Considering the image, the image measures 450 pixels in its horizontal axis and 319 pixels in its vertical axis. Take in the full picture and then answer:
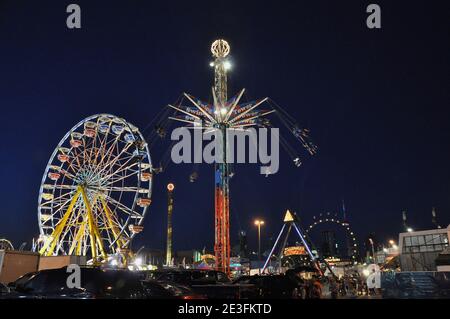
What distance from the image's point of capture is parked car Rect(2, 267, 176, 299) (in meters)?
8.85

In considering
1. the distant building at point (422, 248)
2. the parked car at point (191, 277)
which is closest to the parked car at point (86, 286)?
the parked car at point (191, 277)

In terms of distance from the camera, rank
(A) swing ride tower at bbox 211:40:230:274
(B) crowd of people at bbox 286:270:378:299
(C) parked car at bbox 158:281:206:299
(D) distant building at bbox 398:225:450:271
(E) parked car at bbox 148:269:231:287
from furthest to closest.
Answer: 1. (D) distant building at bbox 398:225:450:271
2. (A) swing ride tower at bbox 211:40:230:274
3. (B) crowd of people at bbox 286:270:378:299
4. (E) parked car at bbox 148:269:231:287
5. (C) parked car at bbox 158:281:206:299

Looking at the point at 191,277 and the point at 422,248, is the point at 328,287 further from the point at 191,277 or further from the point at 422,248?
Answer: the point at 422,248

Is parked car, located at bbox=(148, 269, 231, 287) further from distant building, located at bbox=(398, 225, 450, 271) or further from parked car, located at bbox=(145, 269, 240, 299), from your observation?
distant building, located at bbox=(398, 225, 450, 271)

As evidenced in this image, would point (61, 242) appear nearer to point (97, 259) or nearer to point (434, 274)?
point (97, 259)

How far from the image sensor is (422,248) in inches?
1645

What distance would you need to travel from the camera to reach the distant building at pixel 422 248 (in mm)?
39812

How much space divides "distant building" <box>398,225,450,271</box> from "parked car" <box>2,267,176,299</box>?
38.0 metres

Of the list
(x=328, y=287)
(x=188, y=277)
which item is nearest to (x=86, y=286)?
(x=188, y=277)

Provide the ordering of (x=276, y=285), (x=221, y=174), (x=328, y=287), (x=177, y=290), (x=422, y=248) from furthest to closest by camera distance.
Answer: (x=422, y=248), (x=221, y=174), (x=328, y=287), (x=276, y=285), (x=177, y=290)

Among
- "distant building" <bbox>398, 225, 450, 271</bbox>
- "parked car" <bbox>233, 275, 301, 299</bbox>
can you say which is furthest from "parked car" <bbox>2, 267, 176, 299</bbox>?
"distant building" <bbox>398, 225, 450, 271</bbox>

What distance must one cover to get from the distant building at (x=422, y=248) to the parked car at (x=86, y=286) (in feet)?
125

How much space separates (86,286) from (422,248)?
4192 cm
